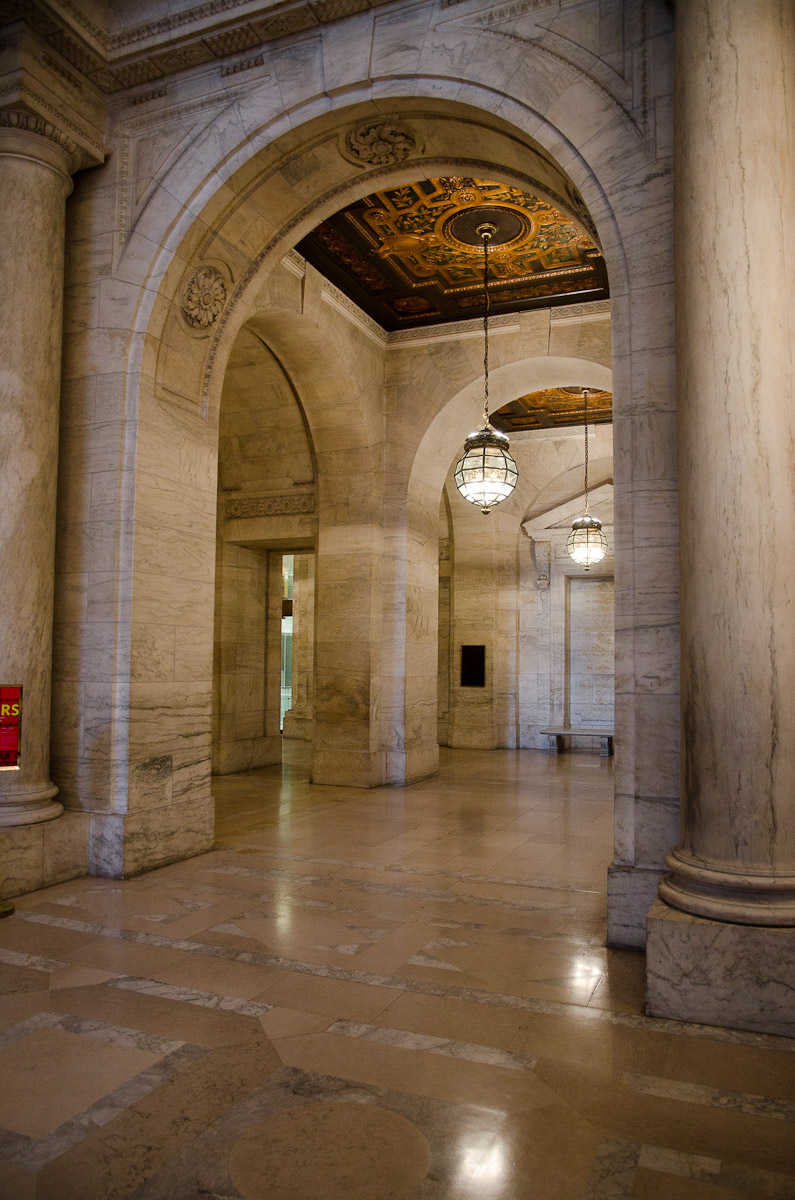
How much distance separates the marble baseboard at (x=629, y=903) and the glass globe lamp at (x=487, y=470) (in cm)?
521

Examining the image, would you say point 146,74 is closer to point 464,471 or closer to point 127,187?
point 127,187

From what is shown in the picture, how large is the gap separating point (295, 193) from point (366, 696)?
19.4ft

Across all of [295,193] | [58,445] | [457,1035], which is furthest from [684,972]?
[295,193]

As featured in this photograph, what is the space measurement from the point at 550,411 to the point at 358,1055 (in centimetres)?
1258

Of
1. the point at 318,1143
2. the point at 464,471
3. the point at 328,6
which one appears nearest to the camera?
the point at 318,1143

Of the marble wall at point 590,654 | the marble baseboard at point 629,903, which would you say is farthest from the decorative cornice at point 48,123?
the marble wall at point 590,654

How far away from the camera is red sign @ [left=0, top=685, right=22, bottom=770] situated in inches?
226

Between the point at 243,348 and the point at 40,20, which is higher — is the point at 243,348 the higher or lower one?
the lower one

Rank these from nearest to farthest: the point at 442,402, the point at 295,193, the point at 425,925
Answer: the point at 425,925
the point at 295,193
the point at 442,402

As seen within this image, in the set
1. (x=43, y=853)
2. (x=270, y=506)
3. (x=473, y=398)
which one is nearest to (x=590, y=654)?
(x=473, y=398)

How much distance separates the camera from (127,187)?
258 inches

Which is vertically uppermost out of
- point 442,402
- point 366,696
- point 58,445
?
point 442,402

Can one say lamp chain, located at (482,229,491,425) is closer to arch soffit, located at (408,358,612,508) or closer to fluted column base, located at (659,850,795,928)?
arch soffit, located at (408,358,612,508)

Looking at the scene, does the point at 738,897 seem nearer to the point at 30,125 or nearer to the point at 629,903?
the point at 629,903
